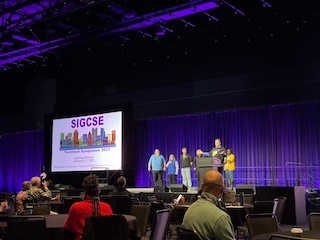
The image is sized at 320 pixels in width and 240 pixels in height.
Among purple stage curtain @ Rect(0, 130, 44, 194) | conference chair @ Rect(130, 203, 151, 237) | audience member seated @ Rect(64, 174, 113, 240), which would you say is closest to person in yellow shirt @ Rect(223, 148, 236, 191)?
conference chair @ Rect(130, 203, 151, 237)

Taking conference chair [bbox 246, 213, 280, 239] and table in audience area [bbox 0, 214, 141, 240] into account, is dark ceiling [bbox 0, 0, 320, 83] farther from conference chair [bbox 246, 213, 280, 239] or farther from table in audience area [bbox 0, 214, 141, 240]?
conference chair [bbox 246, 213, 280, 239]

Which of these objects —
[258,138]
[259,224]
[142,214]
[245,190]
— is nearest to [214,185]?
[259,224]

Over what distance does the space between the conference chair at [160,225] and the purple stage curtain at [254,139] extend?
28.7 feet

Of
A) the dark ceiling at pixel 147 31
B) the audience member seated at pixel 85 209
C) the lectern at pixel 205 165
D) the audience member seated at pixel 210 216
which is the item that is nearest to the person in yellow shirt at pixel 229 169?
the lectern at pixel 205 165

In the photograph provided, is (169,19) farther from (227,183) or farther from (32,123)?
(32,123)

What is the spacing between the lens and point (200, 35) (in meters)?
13.5

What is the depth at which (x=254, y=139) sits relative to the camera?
14.9m

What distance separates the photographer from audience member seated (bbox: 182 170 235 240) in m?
2.65

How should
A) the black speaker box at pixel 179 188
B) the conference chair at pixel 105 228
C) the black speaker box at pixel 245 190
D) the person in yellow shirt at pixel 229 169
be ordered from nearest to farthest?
the conference chair at pixel 105 228 < the black speaker box at pixel 245 190 < the black speaker box at pixel 179 188 < the person in yellow shirt at pixel 229 169

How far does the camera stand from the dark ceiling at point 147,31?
40.0 feet

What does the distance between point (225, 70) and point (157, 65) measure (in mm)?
3113

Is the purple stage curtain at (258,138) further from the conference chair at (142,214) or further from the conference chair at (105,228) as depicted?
the conference chair at (105,228)

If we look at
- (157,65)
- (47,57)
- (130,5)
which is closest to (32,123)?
(47,57)

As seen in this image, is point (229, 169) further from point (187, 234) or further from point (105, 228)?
point (187, 234)
